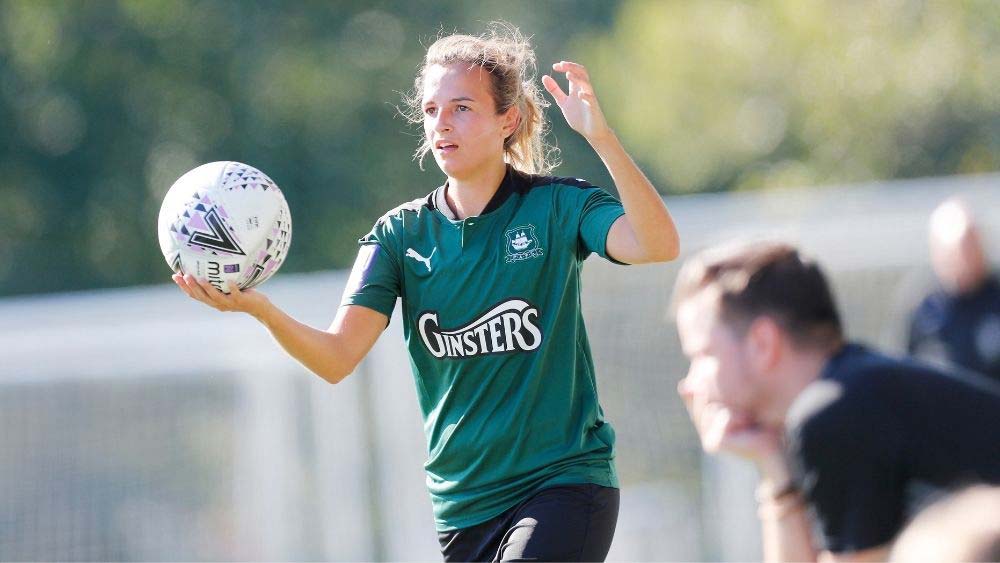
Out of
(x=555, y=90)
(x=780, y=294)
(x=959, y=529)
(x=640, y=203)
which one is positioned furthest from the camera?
(x=555, y=90)

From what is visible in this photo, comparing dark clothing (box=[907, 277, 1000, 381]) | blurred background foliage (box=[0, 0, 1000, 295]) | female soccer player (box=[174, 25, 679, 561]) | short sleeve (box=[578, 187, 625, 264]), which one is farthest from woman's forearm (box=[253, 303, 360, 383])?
blurred background foliage (box=[0, 0, 1000, 295])

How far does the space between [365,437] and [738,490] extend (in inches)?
91.9

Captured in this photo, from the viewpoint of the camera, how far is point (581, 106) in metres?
4.54

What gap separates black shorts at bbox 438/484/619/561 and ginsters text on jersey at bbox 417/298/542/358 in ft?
1.51

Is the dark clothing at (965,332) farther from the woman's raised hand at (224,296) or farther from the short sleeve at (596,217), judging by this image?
the woman's raised hand at (224,296)

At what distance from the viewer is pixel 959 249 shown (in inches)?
268

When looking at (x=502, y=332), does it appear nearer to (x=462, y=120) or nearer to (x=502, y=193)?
(x=502, y=193)

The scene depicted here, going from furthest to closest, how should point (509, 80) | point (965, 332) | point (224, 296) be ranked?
point (965, 332) → point (509, 80) → point (224, 296)

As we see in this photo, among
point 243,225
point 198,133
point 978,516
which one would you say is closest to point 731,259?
point 978,516

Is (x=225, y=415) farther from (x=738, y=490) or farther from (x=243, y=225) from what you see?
(x=243, y=225)

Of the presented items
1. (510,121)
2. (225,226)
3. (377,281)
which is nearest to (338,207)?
(510,121)

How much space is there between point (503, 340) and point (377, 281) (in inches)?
19.6

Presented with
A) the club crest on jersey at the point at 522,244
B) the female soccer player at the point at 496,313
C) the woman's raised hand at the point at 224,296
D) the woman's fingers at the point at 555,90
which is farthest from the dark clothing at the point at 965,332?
the woman's raised hand at the point at 224,296

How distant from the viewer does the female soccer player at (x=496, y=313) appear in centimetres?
458
